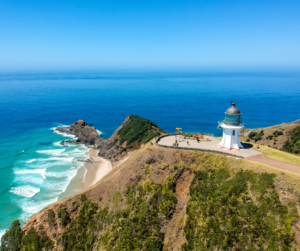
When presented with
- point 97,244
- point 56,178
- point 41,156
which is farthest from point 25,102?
point 97,244

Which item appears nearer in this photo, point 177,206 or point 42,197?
point 177,206

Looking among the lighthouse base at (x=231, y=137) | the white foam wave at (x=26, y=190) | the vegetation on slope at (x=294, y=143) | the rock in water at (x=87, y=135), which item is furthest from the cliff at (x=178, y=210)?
the rock in water at (x=87, y=135)

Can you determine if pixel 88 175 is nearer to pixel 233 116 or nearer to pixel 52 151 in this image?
pixel 52 151

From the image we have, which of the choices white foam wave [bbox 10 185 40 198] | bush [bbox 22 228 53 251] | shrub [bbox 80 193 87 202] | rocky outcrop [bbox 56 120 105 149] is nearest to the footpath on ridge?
shrub [bbox 80 193 87 202]

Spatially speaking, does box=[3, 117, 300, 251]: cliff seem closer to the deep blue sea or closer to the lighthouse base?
the lighthouse base

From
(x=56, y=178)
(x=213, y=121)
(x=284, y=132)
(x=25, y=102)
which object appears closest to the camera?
(x=56, y=178)

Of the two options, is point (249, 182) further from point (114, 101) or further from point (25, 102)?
point (25, 102)
